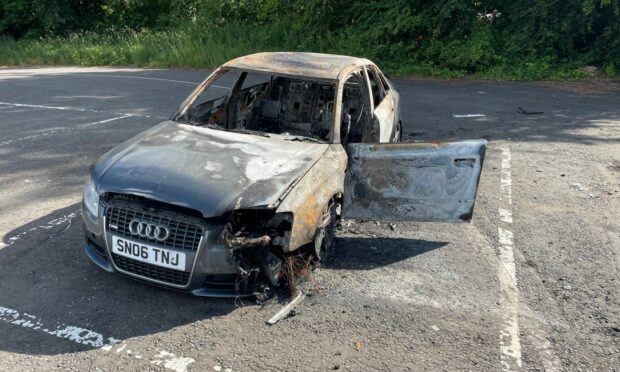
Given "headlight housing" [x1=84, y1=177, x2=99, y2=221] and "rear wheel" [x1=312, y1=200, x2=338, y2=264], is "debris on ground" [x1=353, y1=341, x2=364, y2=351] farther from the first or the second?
"headlight housing" [x1=84, y1=177, x2=99, y2=221]

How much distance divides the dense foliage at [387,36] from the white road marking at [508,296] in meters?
10.4

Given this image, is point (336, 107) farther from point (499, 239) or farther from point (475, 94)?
point (475, 94)

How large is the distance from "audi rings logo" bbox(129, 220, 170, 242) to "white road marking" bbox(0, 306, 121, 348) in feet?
2.29

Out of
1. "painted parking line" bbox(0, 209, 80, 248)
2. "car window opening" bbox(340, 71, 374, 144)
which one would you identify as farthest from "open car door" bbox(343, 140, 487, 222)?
"painted parking line" bbox(0, 209, 80, 248)

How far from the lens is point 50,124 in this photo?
31.1 ft

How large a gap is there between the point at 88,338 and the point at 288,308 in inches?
52.0

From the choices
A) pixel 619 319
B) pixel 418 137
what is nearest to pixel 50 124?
pixel 418 137

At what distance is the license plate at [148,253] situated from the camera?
3.83m

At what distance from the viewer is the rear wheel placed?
440 centimetres

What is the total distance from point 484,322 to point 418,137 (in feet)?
17.2

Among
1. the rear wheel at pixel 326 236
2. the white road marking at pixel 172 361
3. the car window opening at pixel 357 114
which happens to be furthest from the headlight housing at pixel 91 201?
the car window opening at pixel 357 114

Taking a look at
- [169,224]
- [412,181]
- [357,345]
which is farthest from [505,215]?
[169,224]

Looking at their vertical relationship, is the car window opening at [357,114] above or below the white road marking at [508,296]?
above

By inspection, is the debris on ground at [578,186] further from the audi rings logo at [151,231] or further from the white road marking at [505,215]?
Answer: the audi rings logo at [151,231]
